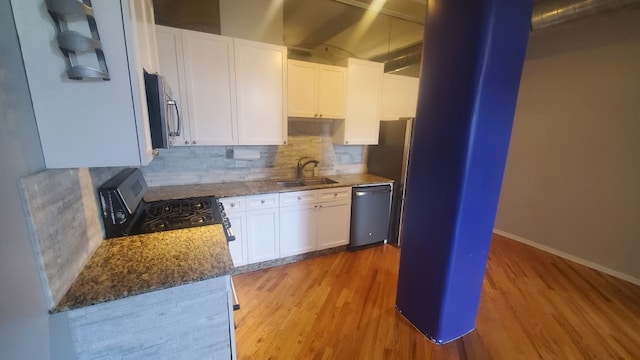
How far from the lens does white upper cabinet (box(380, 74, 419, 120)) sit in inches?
137

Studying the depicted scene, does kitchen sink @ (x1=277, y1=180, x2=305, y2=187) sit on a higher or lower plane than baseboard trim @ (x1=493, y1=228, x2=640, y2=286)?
higher

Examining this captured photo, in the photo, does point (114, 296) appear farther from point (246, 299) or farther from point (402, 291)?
point (402, 291)

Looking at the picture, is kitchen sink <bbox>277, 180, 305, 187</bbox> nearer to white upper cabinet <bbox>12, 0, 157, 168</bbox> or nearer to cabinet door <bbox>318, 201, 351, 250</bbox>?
cabinet door <bbox>318, 201, 351, 250</bbox>

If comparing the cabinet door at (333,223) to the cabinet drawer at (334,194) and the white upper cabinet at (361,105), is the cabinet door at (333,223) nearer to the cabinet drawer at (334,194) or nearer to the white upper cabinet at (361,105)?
the cabinet drawer at (334,194)

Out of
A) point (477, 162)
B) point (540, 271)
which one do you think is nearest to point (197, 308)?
point (477, 162)

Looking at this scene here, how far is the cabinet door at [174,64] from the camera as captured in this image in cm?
215

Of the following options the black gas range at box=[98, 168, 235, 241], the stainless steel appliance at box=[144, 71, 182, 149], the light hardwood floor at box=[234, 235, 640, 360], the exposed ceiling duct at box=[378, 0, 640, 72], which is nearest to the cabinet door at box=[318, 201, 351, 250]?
the light hardwood floor at box=[234, 235, 640, 360]

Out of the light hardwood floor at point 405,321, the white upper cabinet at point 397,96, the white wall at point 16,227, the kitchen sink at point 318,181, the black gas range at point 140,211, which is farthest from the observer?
the white upper cabinet at point 397,96

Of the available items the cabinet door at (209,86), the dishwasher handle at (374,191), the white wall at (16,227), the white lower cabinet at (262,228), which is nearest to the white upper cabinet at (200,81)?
the cabinet door at (209,86)

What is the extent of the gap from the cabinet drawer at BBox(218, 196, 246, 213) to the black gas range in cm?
26

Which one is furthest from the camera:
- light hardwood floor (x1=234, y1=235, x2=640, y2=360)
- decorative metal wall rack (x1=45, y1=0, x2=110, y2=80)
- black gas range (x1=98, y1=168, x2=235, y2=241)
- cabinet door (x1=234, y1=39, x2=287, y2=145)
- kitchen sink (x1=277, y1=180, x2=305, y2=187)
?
kitchen sink (x1=277, y1=180, x2=305, y2=187)

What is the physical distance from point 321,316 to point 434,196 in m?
1.39

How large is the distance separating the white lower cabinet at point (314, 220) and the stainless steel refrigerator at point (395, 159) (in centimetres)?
72

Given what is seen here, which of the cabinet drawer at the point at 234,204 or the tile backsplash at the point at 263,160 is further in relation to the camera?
the tile backsplash at the point at 263,160
